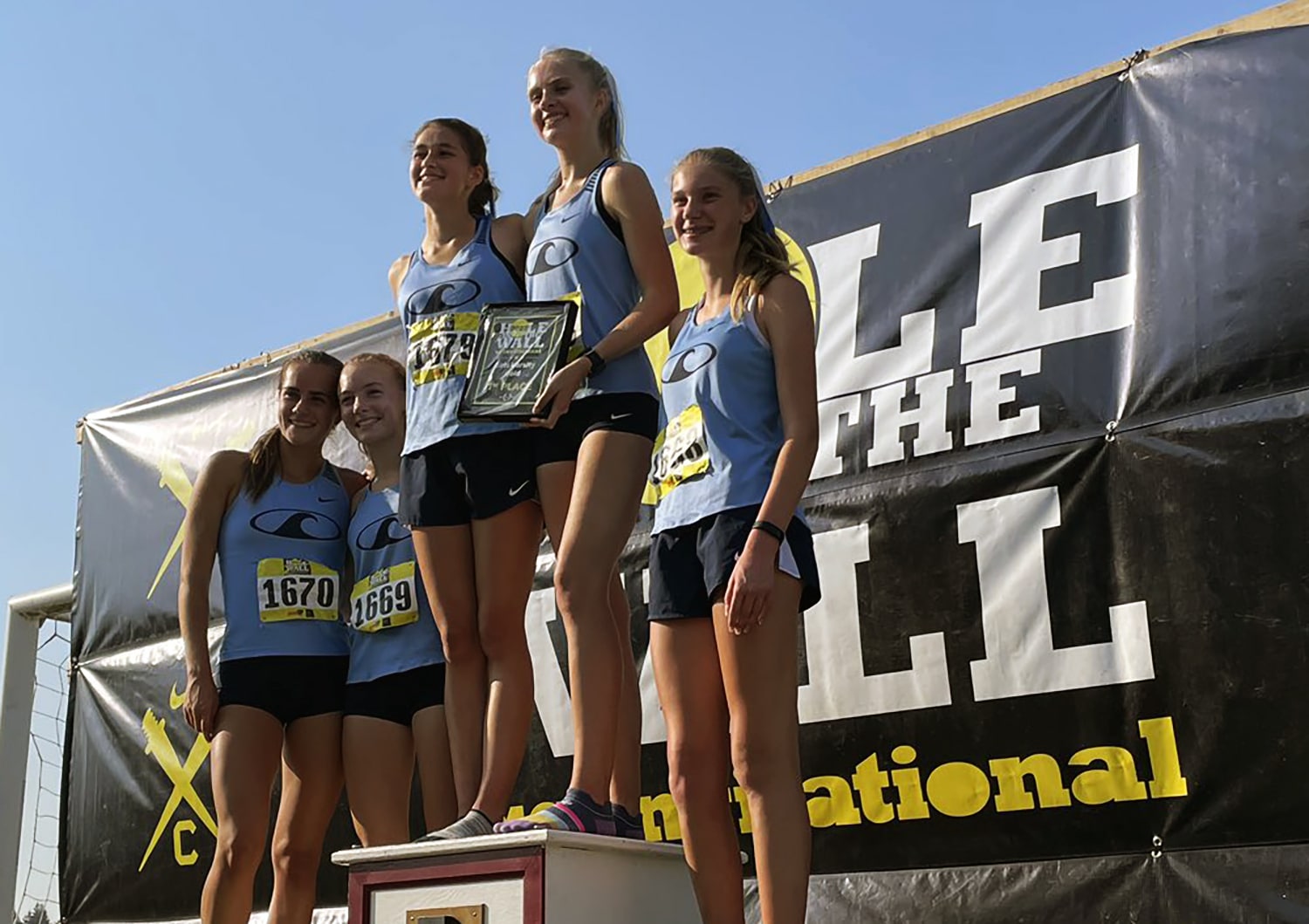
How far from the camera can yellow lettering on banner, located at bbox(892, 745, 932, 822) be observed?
114 inches

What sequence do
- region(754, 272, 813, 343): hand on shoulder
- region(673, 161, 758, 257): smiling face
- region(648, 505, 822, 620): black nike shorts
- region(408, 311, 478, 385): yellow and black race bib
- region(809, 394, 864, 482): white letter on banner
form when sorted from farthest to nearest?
region(809, 394, 864, 482): white letter on banner, region(408, 311, 478, 385): yellow and black race bib, region(673, 161, 758, 257): smiling face, region(754, 272, 813, 343): hand on shoulder, region(648, 505, 822, 620): black nike shorts

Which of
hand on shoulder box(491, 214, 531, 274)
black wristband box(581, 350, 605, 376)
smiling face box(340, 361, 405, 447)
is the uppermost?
hand on shoulder box(491, 214, 531, 274)

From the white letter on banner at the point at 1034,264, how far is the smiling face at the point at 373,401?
3.86 ft

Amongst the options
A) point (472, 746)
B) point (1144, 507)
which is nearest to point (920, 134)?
point (1144, 507)

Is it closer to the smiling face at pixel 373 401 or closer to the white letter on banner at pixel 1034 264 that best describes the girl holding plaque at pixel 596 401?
the smiling face at pixel 373 401

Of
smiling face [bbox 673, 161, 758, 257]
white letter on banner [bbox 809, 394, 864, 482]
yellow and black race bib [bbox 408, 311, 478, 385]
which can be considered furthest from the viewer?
white letter on banner [bbox 809, 394, 864, 482]

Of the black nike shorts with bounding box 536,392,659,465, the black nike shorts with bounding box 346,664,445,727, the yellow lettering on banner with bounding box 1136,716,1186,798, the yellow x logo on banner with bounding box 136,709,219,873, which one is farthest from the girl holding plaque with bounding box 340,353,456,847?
the yellow x logo on banner with bounding box 136,709,219,873

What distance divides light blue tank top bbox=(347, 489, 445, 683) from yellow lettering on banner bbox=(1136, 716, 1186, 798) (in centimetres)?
132

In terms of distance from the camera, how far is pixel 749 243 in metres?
2.39

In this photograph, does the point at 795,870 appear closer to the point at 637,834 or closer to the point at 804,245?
the point at 637,834

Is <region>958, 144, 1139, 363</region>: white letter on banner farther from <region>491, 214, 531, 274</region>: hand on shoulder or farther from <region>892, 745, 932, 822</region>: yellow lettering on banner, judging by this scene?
<region>491, 214, 531, 274</region>: hand on shoulder

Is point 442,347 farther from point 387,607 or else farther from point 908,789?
point 908,789

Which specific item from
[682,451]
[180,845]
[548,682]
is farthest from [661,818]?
[180,845]

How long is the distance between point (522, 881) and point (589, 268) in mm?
984
